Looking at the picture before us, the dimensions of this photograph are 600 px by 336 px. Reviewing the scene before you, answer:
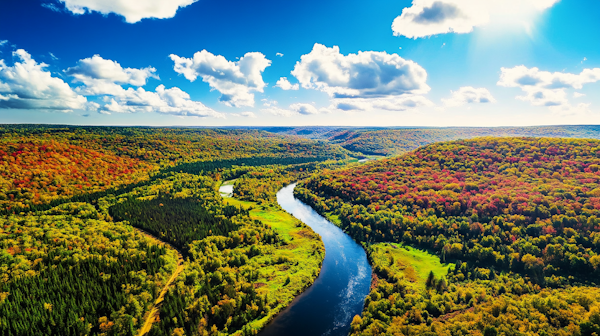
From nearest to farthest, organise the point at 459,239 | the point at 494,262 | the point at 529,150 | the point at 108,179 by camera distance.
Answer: the point at 494,262 → the point at 459,239 → the point at 529,150 → the point at 108,179

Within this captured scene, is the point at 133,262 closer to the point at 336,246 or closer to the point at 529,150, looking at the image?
the point at 336,246

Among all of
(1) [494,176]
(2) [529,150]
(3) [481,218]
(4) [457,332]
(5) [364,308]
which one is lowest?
(5) [364,308]

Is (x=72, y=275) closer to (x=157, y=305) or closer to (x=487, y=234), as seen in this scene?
(x=157, y=305)

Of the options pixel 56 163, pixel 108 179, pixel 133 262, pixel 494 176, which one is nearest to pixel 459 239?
pixel 494 176

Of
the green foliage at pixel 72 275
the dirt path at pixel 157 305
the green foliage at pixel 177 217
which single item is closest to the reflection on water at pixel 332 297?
the dirt path at pixel 157 305

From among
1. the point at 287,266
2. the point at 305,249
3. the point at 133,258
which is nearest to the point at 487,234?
the point at 305,249

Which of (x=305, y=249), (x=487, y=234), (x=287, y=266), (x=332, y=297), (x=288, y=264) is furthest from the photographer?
(x=305, y=249)
